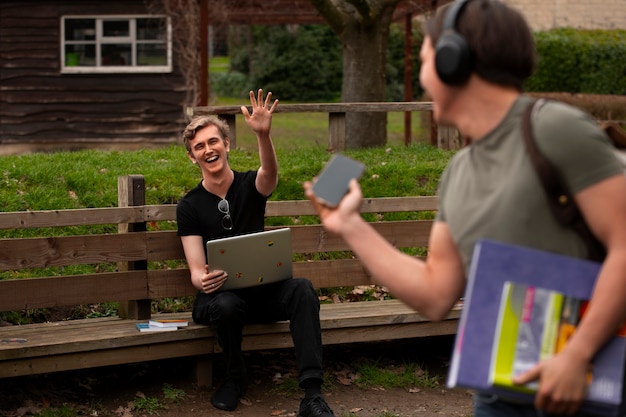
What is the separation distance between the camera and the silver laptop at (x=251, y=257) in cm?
520

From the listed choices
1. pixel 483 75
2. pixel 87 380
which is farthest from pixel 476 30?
pixel 87 380

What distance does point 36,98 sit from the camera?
17703 millimetres

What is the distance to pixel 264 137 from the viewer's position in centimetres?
509

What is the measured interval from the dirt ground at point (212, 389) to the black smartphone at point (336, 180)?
3.45 m

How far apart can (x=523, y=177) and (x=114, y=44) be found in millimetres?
17064

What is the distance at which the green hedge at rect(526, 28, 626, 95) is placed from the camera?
70.3 ft

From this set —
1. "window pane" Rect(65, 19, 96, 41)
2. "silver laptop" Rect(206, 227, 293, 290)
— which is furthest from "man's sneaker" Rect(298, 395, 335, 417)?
"window pane" Rect(65, 19, 96, 41)

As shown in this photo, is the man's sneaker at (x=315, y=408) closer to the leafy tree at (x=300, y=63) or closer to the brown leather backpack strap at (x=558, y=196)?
the brown leather backpack strap at (x=558, y=196)

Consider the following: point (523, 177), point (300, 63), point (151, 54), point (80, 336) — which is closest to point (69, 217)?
point (80, 336)

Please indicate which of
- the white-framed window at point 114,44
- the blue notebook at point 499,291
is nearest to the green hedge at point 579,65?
the white-framed window at point 114,44

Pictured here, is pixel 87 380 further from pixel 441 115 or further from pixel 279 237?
pixel 441 115

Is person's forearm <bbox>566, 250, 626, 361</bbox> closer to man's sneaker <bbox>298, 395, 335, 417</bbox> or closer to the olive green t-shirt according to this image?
the olive green t-shirt

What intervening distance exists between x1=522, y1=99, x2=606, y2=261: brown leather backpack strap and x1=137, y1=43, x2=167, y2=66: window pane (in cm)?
1667

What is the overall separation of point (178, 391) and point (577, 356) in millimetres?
3997
